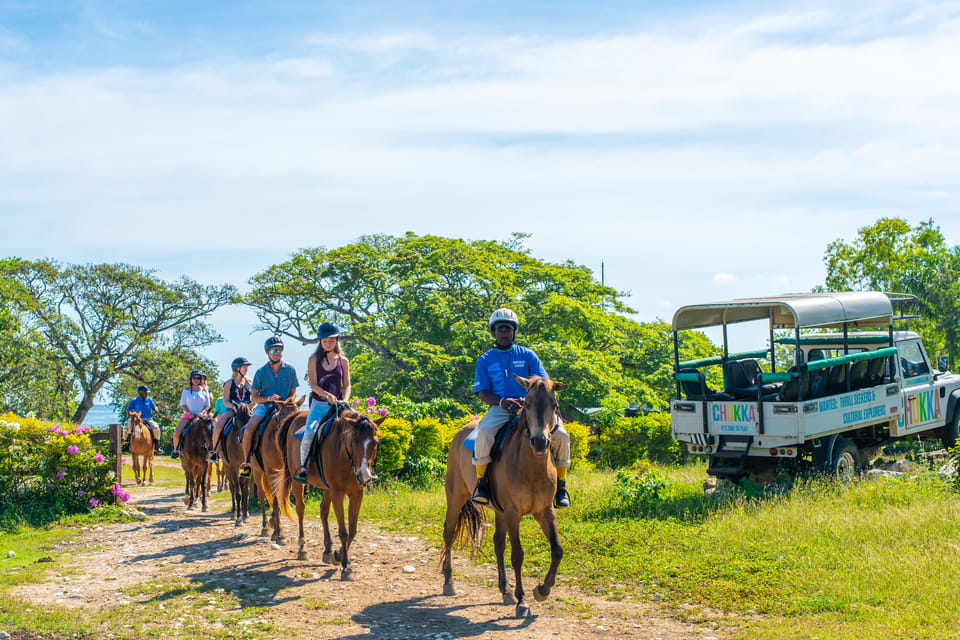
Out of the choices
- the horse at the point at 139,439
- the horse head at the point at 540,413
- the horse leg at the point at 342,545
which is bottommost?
the horse leg at the point at 342,545

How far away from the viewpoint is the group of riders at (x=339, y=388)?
7.50 meters

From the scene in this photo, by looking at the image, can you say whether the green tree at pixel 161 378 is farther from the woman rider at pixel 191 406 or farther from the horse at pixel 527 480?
the horse at pixel 527 480

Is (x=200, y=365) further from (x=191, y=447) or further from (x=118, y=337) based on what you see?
(x=191, y=447)

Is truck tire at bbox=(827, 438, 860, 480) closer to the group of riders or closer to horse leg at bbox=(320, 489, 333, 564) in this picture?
the group of riders

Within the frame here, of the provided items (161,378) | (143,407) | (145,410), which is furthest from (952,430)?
(161,378)

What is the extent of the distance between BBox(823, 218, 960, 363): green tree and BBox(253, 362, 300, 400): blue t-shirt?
2601 centimetres

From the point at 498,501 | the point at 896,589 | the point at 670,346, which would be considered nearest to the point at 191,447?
the point at 498,501

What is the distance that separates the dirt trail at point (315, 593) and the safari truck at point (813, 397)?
15.3 ft

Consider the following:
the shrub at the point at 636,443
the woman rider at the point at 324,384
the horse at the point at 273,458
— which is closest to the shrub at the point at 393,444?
the horse at the point at 273,458

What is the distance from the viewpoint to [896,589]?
6.97 meters

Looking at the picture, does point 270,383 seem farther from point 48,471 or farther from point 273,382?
point 48,471

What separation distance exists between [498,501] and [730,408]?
562 cm

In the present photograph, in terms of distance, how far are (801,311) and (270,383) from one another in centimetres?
760

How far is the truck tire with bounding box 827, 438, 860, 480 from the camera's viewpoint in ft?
39.4
